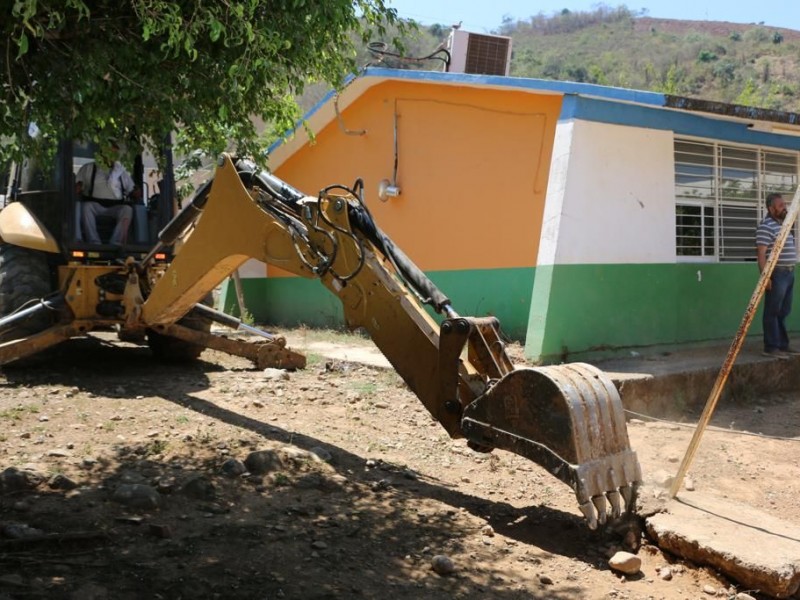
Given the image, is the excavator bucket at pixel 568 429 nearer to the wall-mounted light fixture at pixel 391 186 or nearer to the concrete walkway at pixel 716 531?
the concrete walkway at pixel 716 531

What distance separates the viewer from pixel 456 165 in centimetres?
1172

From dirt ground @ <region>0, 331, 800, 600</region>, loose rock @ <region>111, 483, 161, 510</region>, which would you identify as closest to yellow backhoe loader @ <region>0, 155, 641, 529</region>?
dirt ground @ <region>0, 331, 800, 600</region>

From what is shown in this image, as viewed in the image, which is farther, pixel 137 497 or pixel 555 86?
pixel 555 86

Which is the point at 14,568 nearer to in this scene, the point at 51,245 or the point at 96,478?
the point at 96,478

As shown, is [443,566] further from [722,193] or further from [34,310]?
[722,193]

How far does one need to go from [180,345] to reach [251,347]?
0.86 meters

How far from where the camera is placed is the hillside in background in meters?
41.9

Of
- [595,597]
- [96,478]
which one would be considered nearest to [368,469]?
→ [96,478]

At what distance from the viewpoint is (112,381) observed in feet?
27.5

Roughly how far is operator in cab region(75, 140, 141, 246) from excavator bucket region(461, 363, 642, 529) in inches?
201

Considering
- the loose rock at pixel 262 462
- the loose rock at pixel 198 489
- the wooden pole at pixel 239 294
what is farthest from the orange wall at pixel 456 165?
the loose rock at pixel 198 489

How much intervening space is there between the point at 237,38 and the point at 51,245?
499 centimetres

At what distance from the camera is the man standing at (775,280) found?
10047 mm

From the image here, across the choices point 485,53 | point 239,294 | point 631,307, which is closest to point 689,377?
point 631,307
